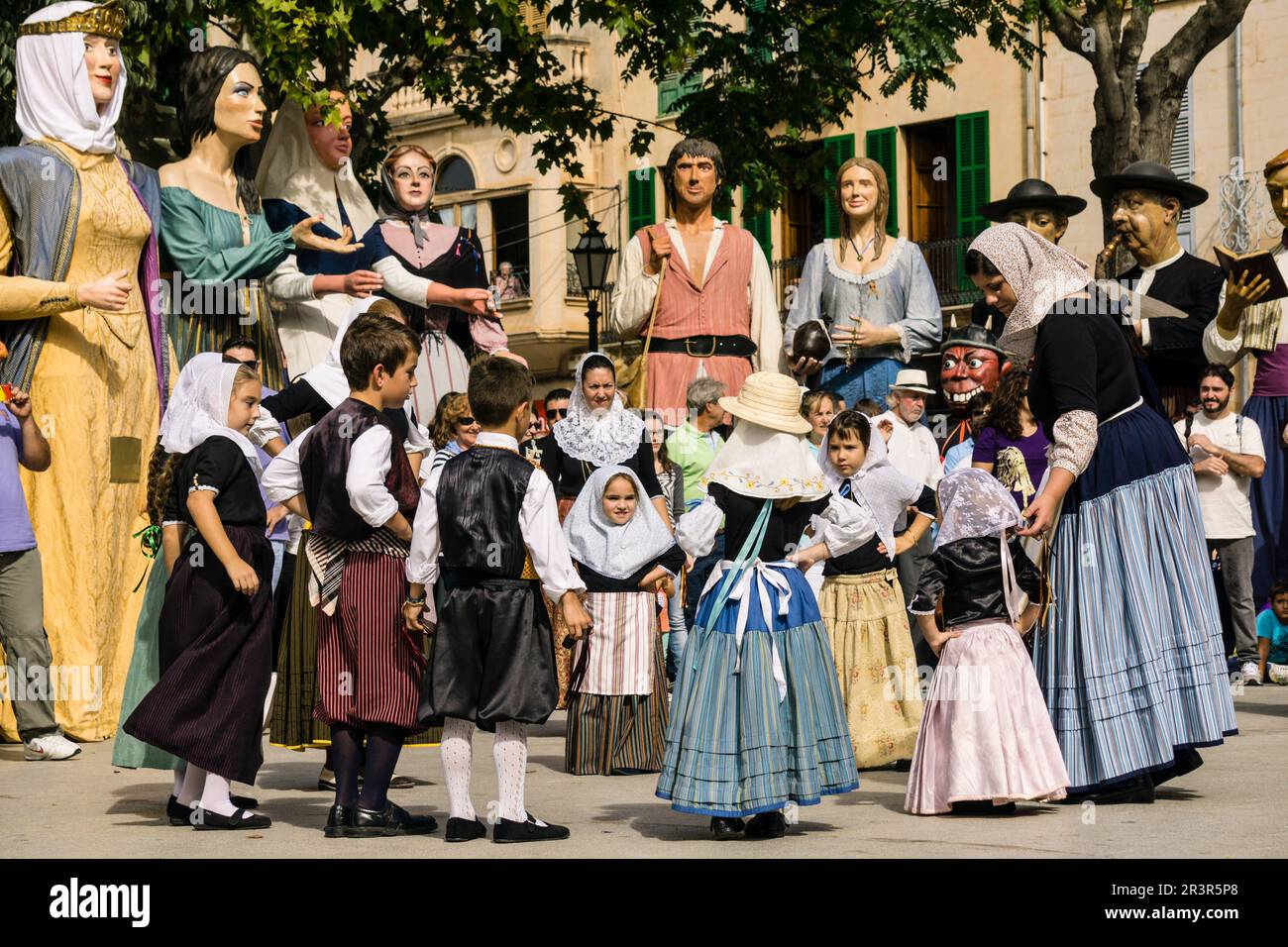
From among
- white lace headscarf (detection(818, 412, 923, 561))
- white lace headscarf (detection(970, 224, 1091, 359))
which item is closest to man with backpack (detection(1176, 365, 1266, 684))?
white lace headscarf (detection(818, 412, 923, 561))

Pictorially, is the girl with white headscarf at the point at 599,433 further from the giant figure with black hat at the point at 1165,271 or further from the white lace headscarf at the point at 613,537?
the giant figure with black hat at the point at 1165,271

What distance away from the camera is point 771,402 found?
8.11 meters

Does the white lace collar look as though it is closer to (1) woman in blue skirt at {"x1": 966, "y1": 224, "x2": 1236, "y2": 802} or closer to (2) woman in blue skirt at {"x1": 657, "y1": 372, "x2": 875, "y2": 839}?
(1) woman in blue skirt at {"x1": 966, "y1": 224, "x2": 1236, "y2": 802}

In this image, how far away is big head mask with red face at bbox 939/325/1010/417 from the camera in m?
11.3

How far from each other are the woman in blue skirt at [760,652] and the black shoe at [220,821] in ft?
4.98

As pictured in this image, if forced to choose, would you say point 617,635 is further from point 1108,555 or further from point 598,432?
point 1108,555

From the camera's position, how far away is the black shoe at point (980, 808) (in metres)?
8.27

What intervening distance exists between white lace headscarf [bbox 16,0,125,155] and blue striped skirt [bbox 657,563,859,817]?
501cm

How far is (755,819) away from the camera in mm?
7766

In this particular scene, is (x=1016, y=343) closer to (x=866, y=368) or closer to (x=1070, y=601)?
(x=1070, y=601)

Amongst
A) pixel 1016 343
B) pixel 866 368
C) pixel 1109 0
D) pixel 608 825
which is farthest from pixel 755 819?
pixel 1109 0

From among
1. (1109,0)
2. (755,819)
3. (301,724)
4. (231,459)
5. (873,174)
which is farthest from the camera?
(1109,0)

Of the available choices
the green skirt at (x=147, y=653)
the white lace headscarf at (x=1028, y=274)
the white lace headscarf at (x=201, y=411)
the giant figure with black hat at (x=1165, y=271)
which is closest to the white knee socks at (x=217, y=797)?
the green skirt at (x=147, y=653)

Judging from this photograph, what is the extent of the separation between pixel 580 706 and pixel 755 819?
2.52 metres
